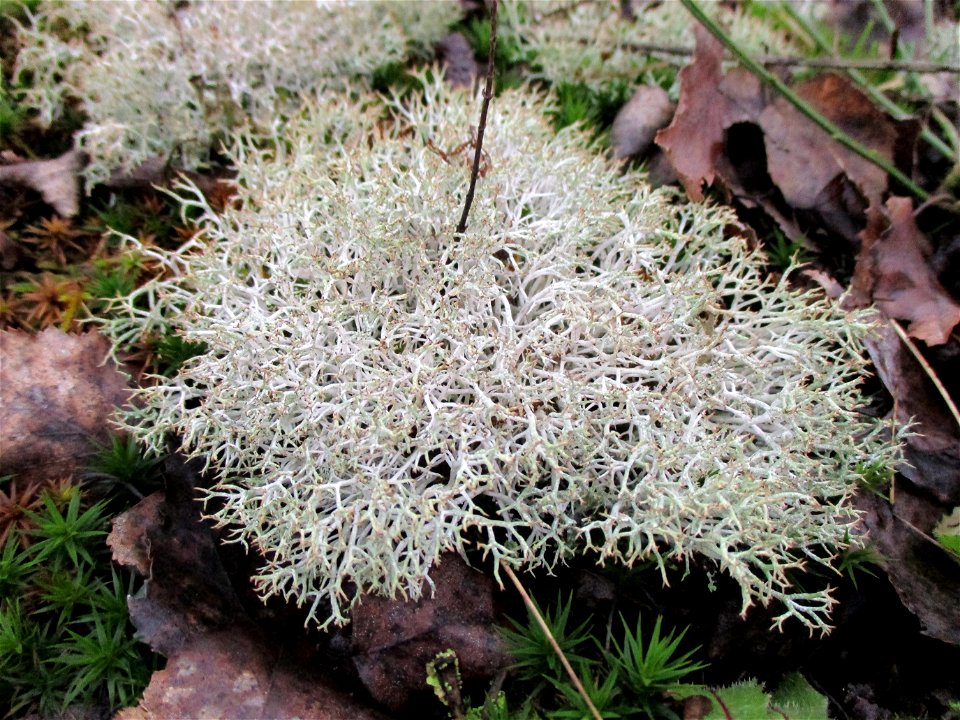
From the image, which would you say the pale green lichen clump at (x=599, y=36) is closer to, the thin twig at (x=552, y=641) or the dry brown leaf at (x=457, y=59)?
the dry brown leaf at (x=457, y=59)

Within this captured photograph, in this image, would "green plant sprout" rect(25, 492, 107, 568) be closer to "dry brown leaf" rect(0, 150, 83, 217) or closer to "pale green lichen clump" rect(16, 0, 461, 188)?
"dry brown leaf" rect(0, 150, 83, 217)

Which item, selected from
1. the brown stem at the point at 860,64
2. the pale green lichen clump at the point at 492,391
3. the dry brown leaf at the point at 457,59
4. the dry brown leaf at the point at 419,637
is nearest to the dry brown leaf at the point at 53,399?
the pale green lichen clump at the point at 492,391

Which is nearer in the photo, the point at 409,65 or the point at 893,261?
the point at 893,261

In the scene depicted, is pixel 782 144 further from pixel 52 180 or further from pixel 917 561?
pixel 52 180

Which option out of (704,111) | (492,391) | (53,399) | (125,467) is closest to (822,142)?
(704,111)

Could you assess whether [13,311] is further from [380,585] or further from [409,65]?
[409,65]

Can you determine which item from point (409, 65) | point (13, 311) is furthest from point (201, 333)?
point (409, 65)

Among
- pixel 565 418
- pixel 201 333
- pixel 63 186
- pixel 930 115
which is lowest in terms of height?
pixel 63 186
